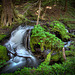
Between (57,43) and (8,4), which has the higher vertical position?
(8,4)

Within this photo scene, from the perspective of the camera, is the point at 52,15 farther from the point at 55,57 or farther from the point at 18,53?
the point at 18,53

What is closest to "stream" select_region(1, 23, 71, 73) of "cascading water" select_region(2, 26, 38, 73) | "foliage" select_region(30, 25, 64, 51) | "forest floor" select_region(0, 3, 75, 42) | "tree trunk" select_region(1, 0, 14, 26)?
"cascading water" select_region(2, 26, 38, 73)

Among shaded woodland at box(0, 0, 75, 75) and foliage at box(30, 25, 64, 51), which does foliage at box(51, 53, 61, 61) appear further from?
foliage at box(30, 25, 64, 51)

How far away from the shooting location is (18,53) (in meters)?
6.61

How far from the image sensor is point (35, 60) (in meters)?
6.09

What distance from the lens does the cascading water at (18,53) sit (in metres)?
5.62

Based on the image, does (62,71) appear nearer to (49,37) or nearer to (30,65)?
(30,65)

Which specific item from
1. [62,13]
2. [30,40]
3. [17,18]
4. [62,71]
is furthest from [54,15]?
[62,71]

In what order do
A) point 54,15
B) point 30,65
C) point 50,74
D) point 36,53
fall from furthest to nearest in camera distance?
point 54,15
point 36,53
point 30,65
point 50,74

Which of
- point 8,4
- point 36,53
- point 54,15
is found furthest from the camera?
point 54,15

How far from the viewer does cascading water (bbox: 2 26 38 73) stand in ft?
18.5

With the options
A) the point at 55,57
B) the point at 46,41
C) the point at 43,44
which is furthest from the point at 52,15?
the point at 55,57

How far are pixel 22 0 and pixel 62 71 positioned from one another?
19.7 m

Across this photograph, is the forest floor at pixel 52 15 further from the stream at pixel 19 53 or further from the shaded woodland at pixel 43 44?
the stream at pixel 19 53
